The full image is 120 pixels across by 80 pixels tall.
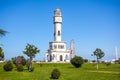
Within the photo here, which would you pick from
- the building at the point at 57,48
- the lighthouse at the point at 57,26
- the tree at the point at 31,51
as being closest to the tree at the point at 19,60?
the tree at the point at 31,51

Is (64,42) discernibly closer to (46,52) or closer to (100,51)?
(46,52)

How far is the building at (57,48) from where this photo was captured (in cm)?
11694

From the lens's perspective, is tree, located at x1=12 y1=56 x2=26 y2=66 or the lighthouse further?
the lighthouse

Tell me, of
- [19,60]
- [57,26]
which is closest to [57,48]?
[57,26]

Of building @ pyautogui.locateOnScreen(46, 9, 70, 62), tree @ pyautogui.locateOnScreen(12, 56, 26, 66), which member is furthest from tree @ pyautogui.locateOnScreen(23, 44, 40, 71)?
building @ pyautogui.locateOnScreen(46, 9, 70, 62)

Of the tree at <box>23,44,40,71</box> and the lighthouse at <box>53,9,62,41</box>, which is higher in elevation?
the lighthouse at <box>53,9,62,41</box>

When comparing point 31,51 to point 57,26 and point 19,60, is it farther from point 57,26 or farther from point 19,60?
point 57,26

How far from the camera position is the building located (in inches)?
4604

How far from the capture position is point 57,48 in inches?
4695

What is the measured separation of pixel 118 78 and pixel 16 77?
670 inches

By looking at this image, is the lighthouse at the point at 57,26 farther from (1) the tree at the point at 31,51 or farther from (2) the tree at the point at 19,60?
(1) the tree at the point at 31,51

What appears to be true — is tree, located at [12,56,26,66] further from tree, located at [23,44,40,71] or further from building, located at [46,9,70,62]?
building, located at [46,9,70,62]

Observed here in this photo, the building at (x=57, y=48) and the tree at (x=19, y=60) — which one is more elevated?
the building at (x=57, y=48)

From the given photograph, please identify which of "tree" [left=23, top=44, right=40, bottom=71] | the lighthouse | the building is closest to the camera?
"tree" [left=23, top=44, right=40, bottom=71]
